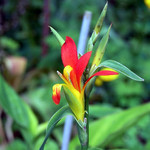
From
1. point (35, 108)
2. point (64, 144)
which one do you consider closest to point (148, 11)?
point (35, 108)

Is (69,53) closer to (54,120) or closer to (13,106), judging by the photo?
(54,120)

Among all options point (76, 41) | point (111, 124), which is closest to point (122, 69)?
point (111, 124)

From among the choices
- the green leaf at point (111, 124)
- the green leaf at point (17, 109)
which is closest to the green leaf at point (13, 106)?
the green leaf at point (17, 109)

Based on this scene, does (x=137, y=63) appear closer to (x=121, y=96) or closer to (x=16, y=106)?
(x=121, y=96)

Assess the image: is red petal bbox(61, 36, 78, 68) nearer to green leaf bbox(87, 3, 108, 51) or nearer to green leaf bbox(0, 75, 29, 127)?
green leaf bbox(87, 3, 108, 51)

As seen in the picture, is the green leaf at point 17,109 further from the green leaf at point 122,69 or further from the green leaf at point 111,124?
the green leaf at point 122,69

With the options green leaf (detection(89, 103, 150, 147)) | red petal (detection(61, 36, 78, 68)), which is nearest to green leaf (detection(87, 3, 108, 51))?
red petal (detection(61, 36, 78, 68))
